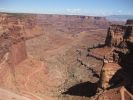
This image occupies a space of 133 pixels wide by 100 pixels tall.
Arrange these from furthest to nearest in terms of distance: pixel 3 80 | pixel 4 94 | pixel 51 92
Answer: pixel 51 92 < pixel 3 80 < pixel 4 94

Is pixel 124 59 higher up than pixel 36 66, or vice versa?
pixel 124 59

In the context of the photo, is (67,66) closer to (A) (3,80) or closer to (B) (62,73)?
(B) (62,73)

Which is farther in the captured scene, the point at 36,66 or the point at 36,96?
the point at 36,66

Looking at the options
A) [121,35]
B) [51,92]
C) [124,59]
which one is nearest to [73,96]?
[51,92]

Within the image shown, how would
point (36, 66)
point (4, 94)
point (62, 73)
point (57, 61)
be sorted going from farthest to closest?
point (57, 61) → point (62, 73) → point (36, 66) → point (4, 94)

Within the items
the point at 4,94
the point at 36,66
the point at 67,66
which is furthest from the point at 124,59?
the point at 67,66

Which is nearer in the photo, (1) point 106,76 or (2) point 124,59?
(1) point 106,76

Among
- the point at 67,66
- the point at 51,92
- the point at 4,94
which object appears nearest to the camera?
the point at 4,94

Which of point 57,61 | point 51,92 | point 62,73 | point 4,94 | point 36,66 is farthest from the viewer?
point 57,61

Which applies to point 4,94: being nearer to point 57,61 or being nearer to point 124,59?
point 124,59
